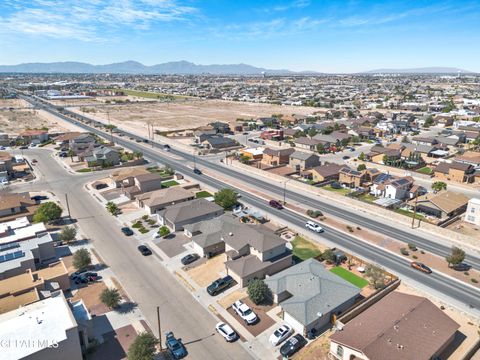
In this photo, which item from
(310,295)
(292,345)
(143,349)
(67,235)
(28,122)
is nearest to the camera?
(143,349)

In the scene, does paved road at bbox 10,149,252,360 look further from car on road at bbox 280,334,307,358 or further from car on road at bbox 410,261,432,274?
car on road at bbox 410,261,432,274

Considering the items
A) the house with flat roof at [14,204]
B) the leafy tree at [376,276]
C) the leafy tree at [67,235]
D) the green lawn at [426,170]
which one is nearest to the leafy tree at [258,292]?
the leafy tree at [376,276]

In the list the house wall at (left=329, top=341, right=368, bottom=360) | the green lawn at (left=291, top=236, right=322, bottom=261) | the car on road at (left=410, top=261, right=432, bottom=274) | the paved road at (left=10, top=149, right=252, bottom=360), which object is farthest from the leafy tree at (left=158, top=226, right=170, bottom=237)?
the car on road at (left=410, top=261, right=432, bottom=274)

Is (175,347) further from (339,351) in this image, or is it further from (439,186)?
(439,186)

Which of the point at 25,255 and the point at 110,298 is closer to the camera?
the point at 110,298

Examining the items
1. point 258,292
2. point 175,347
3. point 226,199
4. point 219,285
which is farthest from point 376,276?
point 226,199

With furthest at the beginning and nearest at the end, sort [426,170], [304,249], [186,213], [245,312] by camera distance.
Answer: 1. [426,170]
2. [186,213]
3. [304,249]
4. [245,312]

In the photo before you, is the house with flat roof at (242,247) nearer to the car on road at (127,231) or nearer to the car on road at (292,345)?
the car on road at (127,231)
